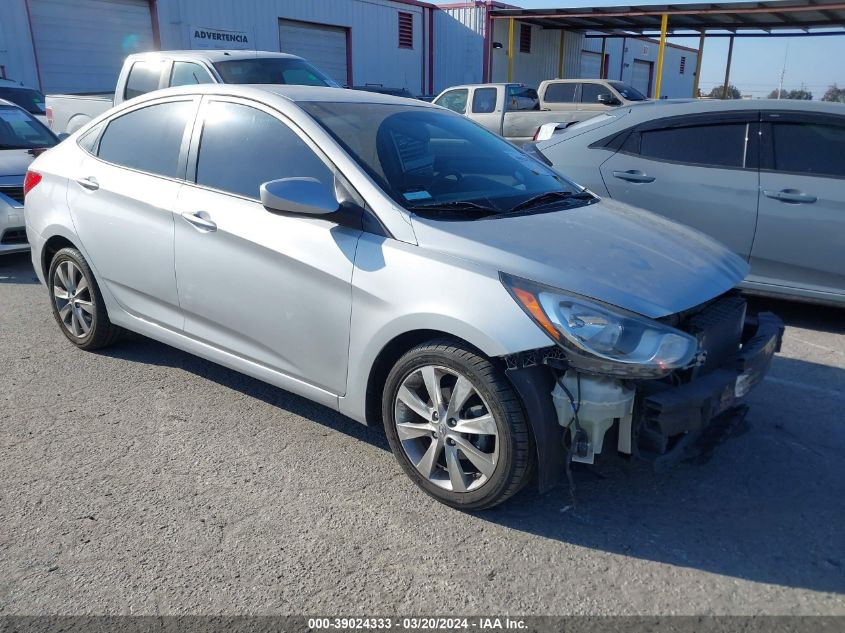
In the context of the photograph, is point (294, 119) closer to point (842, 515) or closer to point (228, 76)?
point (842, 515)

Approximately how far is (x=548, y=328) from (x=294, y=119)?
5.48 feet

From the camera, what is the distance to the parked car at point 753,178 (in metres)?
5.03

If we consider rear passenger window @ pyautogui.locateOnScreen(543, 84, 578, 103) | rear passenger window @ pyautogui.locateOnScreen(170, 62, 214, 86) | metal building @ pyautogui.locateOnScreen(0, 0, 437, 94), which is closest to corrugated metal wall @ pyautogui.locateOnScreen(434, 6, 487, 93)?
Result: metal building @ pyautogui.locateOnScreen(0, 0, 437, 94)

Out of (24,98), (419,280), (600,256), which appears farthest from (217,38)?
→ (600,256)

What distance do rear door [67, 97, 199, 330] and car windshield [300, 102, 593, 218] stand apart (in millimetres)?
952

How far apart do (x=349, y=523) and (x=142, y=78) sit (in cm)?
774

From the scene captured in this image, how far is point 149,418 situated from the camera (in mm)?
3832

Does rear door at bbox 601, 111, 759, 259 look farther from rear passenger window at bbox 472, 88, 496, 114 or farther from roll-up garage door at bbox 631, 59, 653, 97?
roll-up garage door at bbox 631, 59, 653, 97

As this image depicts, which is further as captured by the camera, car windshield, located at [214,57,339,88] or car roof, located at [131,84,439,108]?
car windshield, located at [214,57,339,88]

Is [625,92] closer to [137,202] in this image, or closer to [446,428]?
[137,202]

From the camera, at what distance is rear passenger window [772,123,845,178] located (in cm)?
507

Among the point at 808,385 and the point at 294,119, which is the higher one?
the point at 294,119

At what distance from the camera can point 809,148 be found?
16.9 feet

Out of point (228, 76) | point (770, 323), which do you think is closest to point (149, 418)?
point (770, 323)
